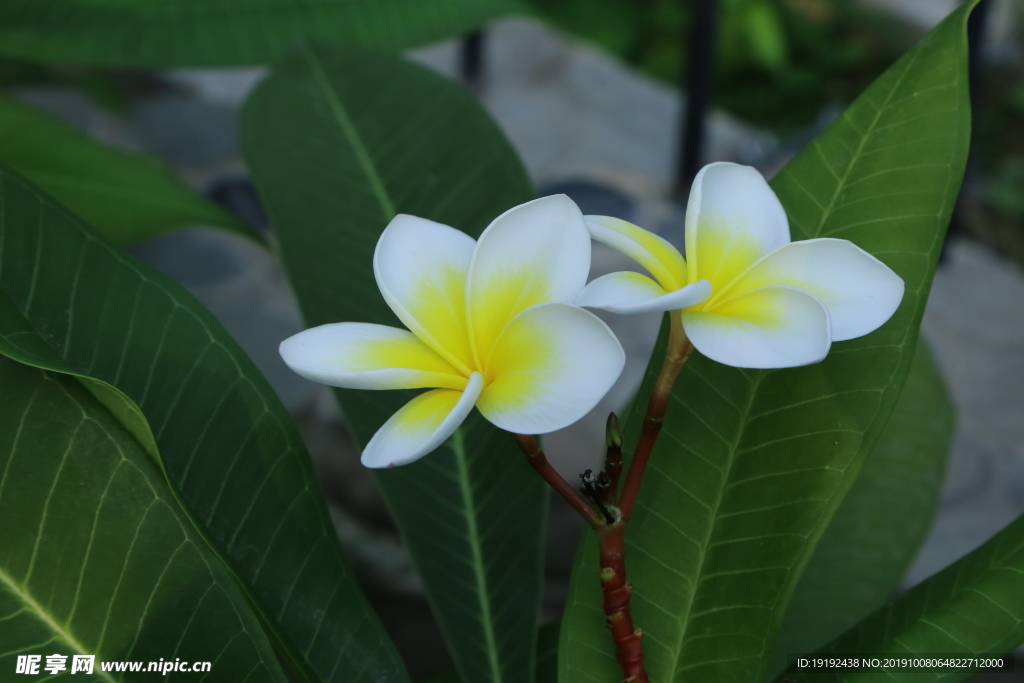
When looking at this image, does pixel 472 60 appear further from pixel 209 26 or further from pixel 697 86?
pixel 209 26

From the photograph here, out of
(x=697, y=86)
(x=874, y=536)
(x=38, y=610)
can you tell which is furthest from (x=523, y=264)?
(x=697, y=86)

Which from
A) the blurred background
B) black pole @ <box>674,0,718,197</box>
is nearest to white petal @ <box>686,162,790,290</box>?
the blurred background

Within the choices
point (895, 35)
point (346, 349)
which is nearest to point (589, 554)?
point (346, 349)

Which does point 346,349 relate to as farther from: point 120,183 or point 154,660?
point 120,183

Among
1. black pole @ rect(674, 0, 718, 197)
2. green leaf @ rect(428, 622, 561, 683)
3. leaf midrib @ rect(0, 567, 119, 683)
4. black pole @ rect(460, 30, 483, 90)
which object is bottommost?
leaf midrib @ rect(0, 567, 119, 683)

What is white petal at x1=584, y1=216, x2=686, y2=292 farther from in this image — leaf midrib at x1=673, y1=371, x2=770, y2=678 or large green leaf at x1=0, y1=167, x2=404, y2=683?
large green leaf at x1=0, y1=167, x2=404, y2=683

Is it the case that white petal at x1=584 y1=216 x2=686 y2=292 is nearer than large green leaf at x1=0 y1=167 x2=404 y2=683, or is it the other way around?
white petal at x1=584 y1=216 x2=686 y2=292
